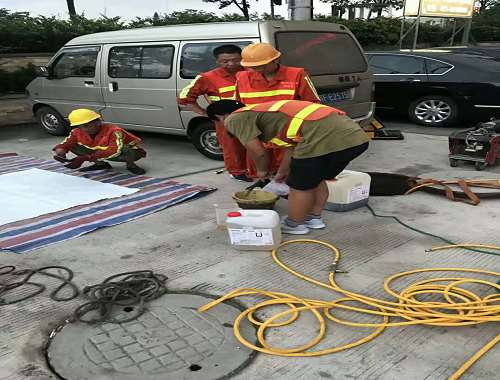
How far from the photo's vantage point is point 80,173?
6.08m

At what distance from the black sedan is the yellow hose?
587cm

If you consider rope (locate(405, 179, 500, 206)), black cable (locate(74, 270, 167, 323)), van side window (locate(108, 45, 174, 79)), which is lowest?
rope (locate(405, 179, 500, 206))

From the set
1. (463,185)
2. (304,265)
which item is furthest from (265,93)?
(463,185)

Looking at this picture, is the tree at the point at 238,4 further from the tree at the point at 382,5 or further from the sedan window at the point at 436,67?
the sedan window at the point at 436,67

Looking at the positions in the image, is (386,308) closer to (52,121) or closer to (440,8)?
(52,121)

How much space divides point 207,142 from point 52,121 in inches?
138

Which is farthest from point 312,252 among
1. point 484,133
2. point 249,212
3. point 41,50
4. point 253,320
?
point 41,50

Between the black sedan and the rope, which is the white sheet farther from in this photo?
the black sedan

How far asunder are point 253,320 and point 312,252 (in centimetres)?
105

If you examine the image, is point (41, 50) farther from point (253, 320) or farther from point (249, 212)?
point (253, 320)

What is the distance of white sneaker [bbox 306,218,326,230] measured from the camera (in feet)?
13.4

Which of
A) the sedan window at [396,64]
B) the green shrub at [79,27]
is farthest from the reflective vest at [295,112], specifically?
the green shrub at [79,27]

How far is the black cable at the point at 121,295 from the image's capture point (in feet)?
A: 9.20

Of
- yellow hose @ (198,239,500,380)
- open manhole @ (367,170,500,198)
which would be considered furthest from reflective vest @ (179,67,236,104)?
yellow hose @ (198,239,500,380)
